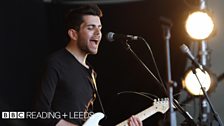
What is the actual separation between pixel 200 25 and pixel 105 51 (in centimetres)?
43

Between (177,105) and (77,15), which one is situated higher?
(77,15)

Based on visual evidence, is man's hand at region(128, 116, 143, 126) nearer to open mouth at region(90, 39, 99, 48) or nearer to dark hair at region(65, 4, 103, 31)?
open mouth at region(90, 39, 99, 48)

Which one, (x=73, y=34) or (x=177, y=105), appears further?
(x=73, y=34)

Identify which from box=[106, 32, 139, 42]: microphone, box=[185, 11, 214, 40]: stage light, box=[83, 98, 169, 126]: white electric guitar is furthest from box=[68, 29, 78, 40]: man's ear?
box=[185, 11, 214, 40]: stage light

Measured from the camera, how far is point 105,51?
6.48 feet

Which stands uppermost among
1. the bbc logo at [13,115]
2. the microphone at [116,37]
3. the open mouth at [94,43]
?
the microphone at [116,37]

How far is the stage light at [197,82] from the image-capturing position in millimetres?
1965

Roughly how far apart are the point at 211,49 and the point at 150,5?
Result: 1.15 ft

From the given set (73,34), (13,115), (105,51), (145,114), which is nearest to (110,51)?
(105,51)

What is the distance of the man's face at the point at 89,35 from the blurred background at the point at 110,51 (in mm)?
26

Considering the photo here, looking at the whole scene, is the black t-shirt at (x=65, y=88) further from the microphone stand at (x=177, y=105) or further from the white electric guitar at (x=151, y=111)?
the microphone stand at (x=177, y=105)

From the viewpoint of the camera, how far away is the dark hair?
1.96m

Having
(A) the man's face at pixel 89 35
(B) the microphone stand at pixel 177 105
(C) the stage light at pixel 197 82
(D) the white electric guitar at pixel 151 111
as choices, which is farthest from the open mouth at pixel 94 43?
(C) the stage light at pixel 197 82

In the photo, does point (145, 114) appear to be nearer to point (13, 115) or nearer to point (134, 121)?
point (134, 121)
